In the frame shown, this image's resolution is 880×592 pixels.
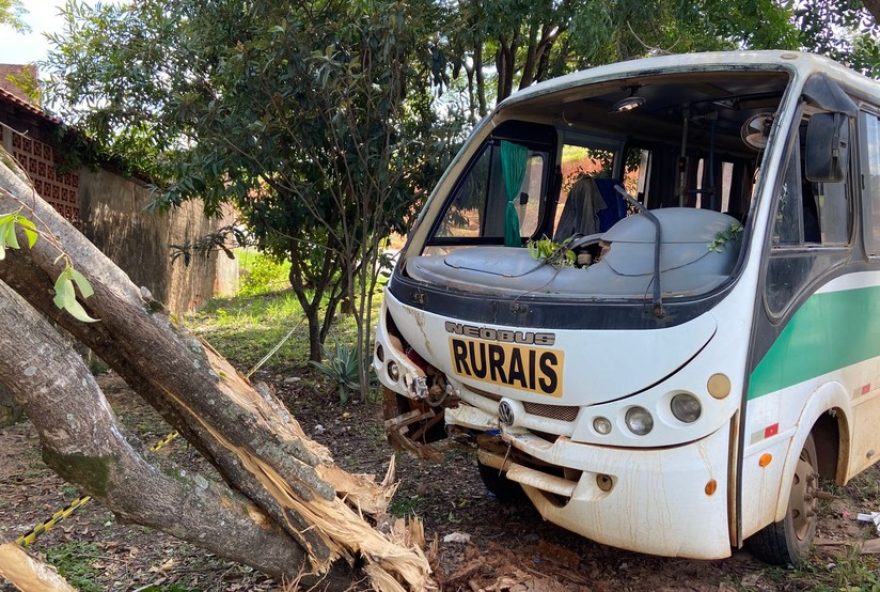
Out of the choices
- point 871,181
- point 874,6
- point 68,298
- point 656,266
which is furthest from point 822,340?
point 874,6

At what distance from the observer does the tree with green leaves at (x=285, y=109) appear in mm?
5965

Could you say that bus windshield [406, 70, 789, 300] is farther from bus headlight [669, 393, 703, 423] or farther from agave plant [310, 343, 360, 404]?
agave plant [310, 343, 360, 404]

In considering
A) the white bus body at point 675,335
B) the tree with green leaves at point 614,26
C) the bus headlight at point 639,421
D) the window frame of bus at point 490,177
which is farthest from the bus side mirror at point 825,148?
the tree with green leaves at point 614,26

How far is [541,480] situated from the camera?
11.1 ft

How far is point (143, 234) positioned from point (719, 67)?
8552 mm

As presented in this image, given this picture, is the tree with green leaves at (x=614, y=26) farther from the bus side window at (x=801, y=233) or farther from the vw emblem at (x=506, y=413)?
the vw emblem at (x=506, y=413)

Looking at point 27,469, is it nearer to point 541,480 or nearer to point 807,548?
point 541,480

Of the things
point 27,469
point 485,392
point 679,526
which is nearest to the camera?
point 679,526

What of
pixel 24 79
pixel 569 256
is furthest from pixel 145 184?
pixel 569 256

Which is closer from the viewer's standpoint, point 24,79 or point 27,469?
point 27,469

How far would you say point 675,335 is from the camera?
298 centimetres

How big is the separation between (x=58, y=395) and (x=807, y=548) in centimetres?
357

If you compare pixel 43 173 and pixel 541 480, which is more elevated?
pixel 43 173

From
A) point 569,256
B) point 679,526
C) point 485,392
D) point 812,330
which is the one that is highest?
point 569,256
